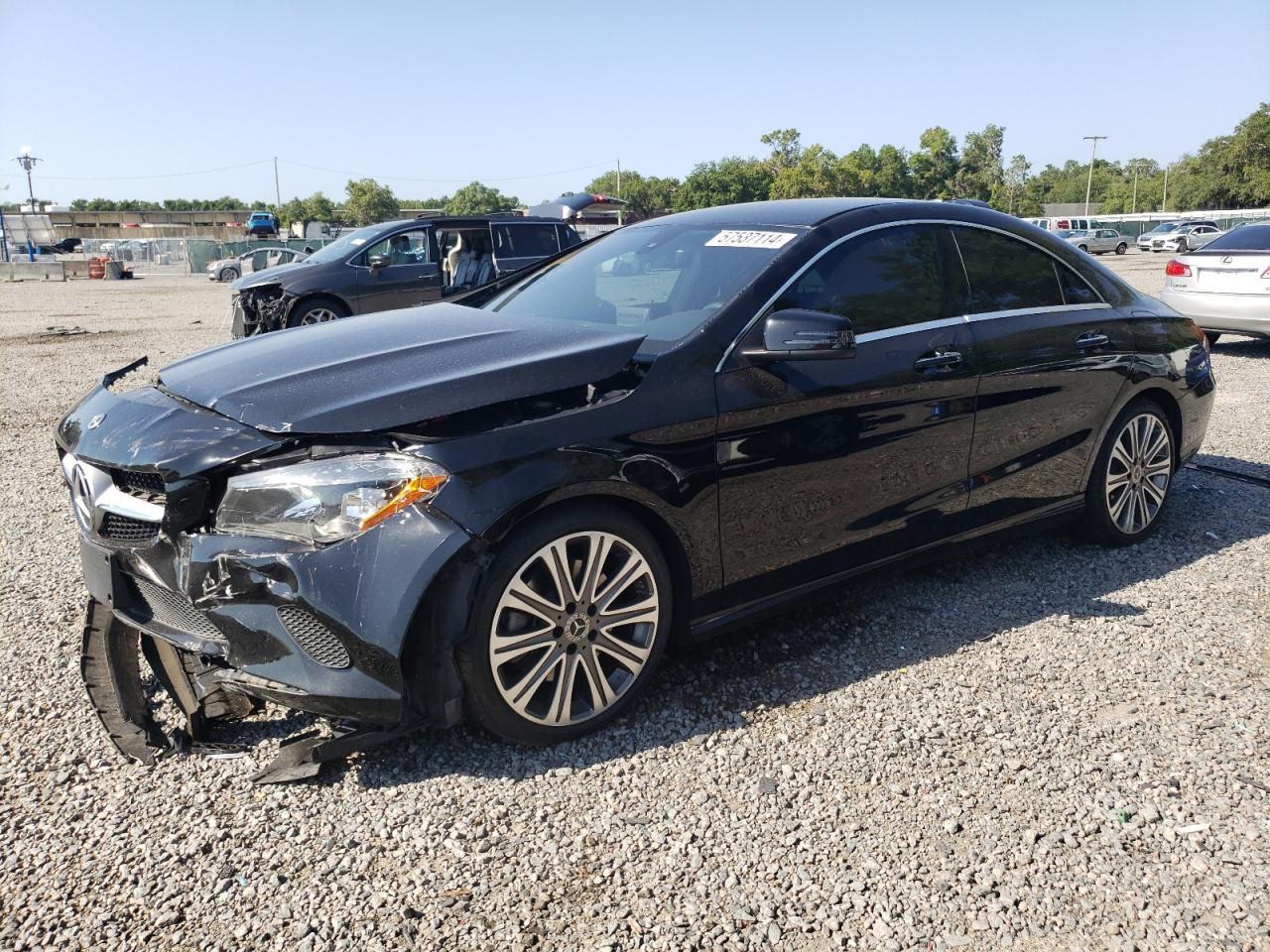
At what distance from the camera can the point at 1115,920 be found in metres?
2.32

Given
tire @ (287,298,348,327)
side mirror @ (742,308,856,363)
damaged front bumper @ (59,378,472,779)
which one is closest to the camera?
damaged front bumper @ (59,378,472,779)

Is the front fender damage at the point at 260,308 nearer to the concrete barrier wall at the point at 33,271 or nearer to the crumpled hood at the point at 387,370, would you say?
the crumpled hood at the point at 387,370

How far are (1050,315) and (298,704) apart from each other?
3.58 metres

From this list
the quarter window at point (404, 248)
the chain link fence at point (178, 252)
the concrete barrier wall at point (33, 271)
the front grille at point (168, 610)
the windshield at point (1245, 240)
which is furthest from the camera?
the chain link fence at point (178, 252)

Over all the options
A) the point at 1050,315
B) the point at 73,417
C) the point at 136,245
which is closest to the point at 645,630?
the point at 73,417

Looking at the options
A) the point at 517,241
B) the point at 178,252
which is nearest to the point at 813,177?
the point at 178,252

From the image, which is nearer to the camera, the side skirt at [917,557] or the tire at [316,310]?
the side skirt at [917,557]

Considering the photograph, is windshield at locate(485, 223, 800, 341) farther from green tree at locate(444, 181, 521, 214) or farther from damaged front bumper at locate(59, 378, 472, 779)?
green tree at locate(444, 181, 521, 214)

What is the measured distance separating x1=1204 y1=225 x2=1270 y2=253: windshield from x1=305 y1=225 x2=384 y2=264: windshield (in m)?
10.6

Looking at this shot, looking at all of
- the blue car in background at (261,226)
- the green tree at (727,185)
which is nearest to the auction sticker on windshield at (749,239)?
the blue car in background at (261,226)

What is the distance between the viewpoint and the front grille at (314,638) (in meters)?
2.68

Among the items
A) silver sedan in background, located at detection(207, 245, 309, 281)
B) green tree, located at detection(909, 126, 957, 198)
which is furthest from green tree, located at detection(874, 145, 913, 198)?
silver sedan in background, located at detection(207, 245, 309, 281)

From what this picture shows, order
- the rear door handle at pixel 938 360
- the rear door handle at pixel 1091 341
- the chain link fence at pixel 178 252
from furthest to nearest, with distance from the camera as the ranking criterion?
1. the chain link fence at pixel 178 252
2. the rear door handle at pixel 1091 341
3. the rear door handle at pixel 938 360

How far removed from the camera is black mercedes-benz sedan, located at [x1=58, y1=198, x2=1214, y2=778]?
2715 millimetres
